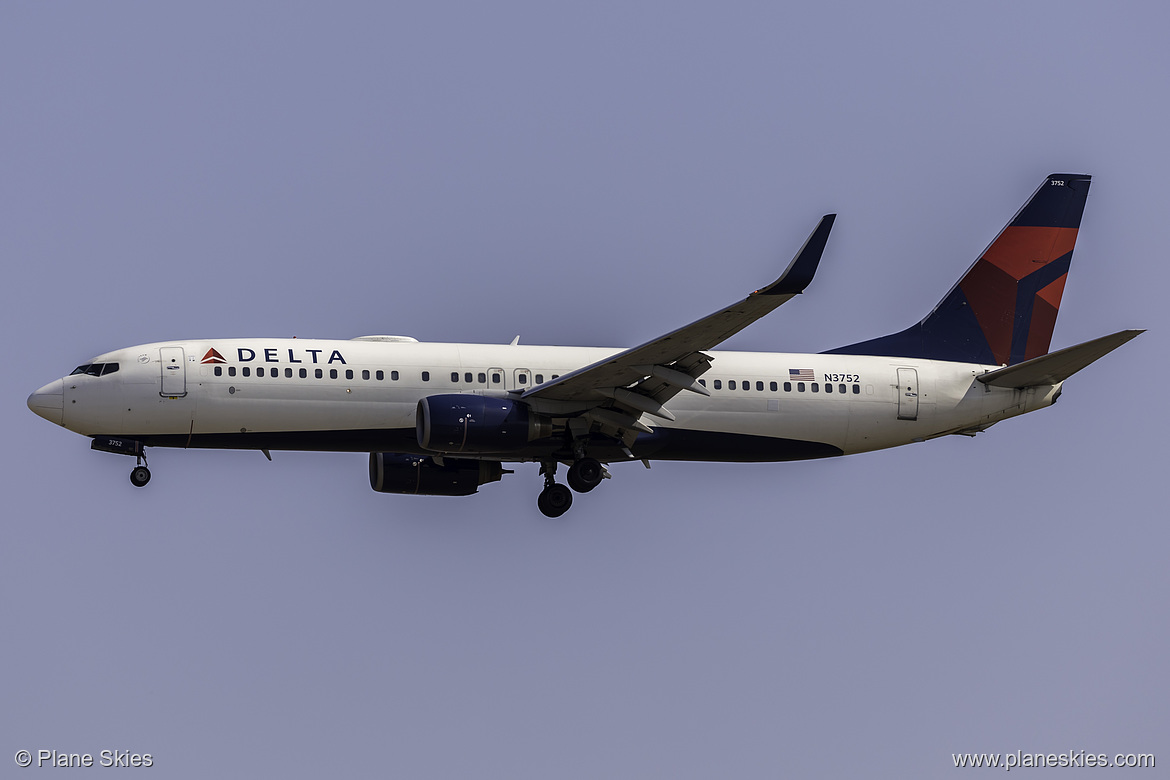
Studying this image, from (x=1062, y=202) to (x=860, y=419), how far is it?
1022cm

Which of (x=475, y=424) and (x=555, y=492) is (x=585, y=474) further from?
(x=475, y=424)

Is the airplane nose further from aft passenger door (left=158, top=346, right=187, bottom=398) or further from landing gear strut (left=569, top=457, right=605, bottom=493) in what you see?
landing gear strut (left=569, top=457, right=605, bottom=493)

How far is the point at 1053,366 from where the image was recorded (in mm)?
40031

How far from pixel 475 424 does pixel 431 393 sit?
2.12m

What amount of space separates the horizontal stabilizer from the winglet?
8.95 m

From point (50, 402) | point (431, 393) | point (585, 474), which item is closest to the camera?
point (50, 402)

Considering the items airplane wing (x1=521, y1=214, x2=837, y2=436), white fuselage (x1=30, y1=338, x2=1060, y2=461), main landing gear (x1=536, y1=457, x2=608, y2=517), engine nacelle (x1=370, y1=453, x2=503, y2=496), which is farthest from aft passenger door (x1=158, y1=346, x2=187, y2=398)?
main landing gear (x1=536, y1=457, x2=608, y2=517)

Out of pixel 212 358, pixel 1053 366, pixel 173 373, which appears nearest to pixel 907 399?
pixel 1053 366

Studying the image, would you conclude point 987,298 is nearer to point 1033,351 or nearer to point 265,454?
point 1033,351

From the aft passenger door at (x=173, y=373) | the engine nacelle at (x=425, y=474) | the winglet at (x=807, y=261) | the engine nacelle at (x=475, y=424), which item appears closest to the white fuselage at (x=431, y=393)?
the aft passenger door at (x=173, y=373)

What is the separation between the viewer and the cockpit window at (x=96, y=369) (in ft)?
124

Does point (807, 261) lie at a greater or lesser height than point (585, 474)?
greater

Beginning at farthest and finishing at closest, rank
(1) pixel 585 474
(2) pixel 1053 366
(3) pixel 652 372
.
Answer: (2) pixel 1053 366, (1) pixel 585 474, (3) pixel 652 372

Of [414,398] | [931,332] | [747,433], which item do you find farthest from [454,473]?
[931,332]
